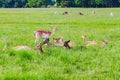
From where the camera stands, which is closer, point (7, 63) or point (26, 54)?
point (7, 63)

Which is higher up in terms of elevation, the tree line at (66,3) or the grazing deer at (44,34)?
the grazing deer at (44,34)

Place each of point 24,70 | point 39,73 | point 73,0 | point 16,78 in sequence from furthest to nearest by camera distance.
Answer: point 73,0, point 24,70, point 39,73, point 16,78

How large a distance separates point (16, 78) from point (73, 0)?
12906 centimetres

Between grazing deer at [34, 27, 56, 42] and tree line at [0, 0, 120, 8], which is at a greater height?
grazing deer at [34, 27, 56, 42]

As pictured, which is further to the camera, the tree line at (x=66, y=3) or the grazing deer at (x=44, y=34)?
the tree line at (x=66, y=3)

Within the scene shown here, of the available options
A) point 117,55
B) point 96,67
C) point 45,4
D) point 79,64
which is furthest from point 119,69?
point 45,4

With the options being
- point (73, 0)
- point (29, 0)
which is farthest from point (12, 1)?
point (73, 0)

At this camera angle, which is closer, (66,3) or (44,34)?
(44,34)

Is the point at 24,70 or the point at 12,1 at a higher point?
the point at 24,70

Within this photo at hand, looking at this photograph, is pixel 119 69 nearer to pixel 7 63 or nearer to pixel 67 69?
pixel 67 69

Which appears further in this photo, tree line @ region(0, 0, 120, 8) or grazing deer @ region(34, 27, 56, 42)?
tree line @ region(0, 0, 120, 8)

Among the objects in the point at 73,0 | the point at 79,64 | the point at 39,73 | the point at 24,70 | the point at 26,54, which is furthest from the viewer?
the point at 73,0

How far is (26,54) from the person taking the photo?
1150 cm

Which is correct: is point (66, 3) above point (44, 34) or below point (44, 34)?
below
